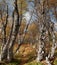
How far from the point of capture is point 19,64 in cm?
2203

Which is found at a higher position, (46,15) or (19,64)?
(46,15)

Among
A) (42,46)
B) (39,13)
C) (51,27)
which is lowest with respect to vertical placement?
(42,46)

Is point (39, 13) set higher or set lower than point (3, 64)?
higher

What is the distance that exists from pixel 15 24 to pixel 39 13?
2.72 m

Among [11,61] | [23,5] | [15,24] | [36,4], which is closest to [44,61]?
[11,61]

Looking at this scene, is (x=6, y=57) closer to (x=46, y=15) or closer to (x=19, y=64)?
(x=19, y=64)

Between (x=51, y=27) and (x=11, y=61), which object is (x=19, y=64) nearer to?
(x=11, y=61)

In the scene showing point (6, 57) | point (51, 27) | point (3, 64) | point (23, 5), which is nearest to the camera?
point (3, 64)

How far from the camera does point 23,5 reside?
26672 mm

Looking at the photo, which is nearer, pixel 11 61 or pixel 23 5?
pixel 11 61

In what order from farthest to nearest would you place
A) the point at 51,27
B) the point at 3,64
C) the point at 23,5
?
the point at 23,5
the point at 51,27
the point at 3,64

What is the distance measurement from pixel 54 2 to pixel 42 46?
19.1 ft

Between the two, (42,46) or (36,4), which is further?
(36,4)

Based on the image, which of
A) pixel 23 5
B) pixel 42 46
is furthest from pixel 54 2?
pixel 42 46
